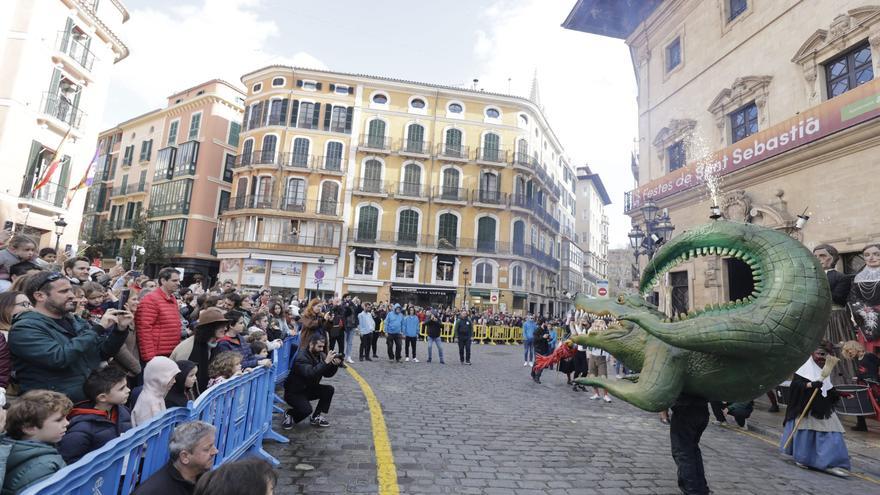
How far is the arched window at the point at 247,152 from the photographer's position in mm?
35562

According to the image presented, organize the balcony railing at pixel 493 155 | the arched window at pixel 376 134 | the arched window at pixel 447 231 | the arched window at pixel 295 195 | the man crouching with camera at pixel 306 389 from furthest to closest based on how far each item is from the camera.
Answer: the balcony railing at pixel 493 155 → the arched window at pixel 376 134 → the arched window at pixel 447 231 → the arched window at pixel 295 195 → the man crouching with camera at pixel 306 389

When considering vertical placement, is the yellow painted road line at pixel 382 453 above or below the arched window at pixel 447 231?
below

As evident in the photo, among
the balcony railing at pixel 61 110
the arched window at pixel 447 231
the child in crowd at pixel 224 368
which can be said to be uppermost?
the balcony railing at pixel 61 110

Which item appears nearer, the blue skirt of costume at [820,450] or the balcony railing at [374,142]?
the blue skirt of costume at [820,450]

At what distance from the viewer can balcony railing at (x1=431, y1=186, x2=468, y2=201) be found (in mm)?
35859

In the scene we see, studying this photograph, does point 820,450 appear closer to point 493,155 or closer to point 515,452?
point 515,452

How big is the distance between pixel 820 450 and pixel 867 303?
3.43 m

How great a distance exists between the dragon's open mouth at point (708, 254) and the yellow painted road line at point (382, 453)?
3.19 m

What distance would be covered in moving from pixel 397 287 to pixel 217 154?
19.3 m

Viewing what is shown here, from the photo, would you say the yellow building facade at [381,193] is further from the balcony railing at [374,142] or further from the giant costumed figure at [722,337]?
the giant costumed figure at [722,337]

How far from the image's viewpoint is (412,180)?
3616 centimetres

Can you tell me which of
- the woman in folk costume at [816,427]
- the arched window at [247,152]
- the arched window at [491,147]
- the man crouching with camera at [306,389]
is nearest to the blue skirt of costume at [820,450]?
the woman in folk costume at [816,427]

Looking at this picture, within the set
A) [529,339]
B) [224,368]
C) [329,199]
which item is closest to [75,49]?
[329,199]

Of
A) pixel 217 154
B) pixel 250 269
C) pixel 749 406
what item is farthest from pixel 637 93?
pixel 217 154
